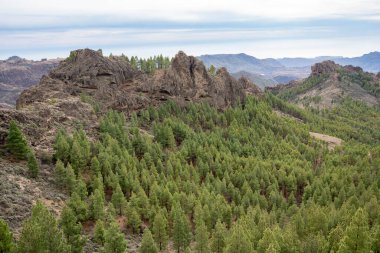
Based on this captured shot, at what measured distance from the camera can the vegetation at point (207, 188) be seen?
2463 inches

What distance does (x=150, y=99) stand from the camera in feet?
579

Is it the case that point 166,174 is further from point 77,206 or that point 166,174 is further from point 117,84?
point 117,84

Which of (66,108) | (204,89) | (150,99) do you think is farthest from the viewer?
(204,89)

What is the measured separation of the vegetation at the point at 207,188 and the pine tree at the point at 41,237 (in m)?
0.13

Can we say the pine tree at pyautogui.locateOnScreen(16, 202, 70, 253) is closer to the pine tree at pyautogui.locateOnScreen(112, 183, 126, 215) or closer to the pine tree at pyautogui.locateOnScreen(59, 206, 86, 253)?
the pine tree at pyautogui.locateOnScreen(59, 206, 86, 253)

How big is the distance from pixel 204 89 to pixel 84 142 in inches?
4039

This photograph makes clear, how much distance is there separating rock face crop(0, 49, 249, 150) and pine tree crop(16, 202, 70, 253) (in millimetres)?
62180

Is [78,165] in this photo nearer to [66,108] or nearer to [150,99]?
[66,108]

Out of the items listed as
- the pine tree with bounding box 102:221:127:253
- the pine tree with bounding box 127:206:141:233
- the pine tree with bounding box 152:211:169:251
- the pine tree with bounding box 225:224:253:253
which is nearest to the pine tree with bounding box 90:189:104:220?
A: the pine tree with bounding box 127:206:141:233

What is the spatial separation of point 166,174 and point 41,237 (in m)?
67.8

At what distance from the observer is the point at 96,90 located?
169m

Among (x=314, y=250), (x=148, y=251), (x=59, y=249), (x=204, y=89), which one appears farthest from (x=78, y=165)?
(x=204, y=89)

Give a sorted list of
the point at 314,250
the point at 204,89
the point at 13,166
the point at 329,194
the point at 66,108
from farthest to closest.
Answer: the point at 204,89 < the point at 66,108 < the point at 329,194 < the point at 13,166 < the point at 314,250

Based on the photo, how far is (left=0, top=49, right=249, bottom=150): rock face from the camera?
12888 centimetres
